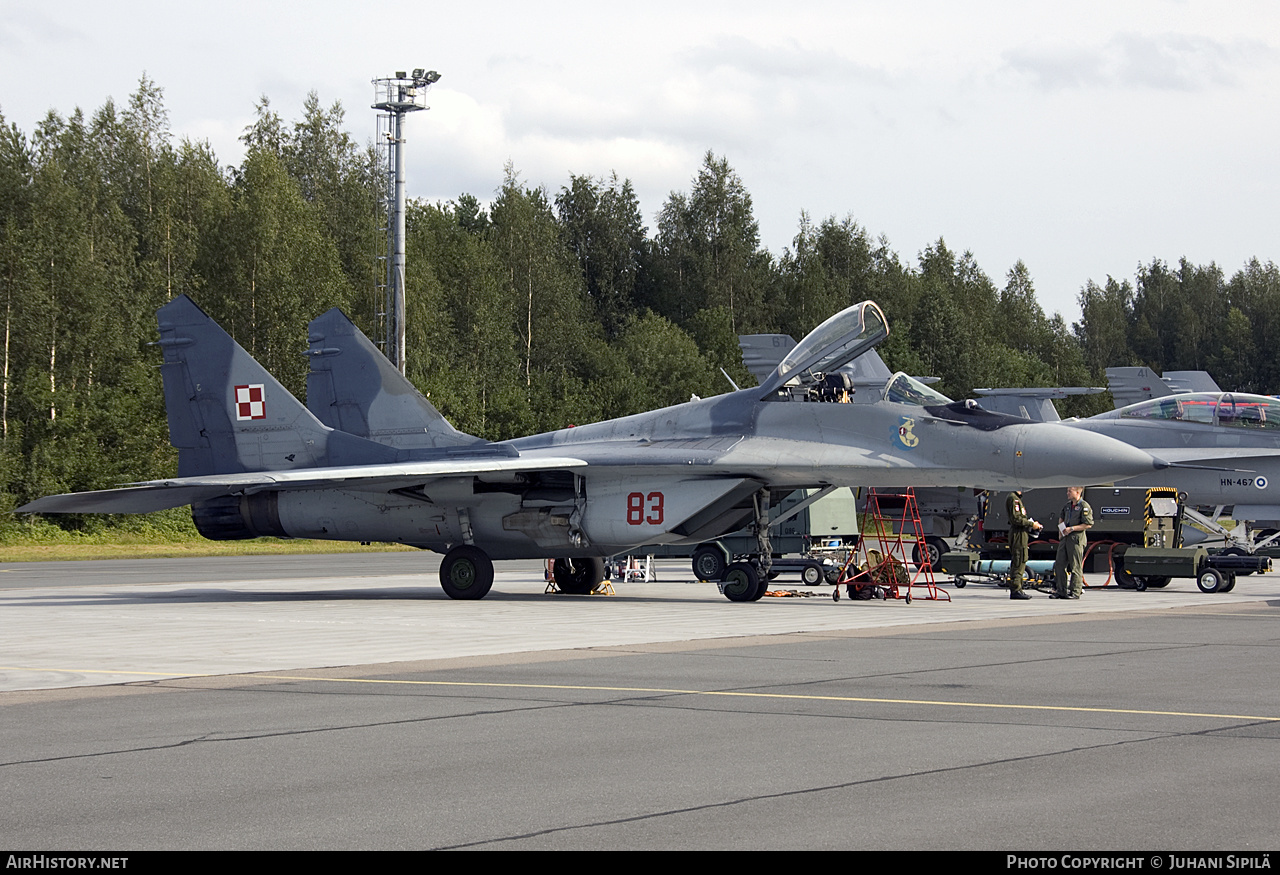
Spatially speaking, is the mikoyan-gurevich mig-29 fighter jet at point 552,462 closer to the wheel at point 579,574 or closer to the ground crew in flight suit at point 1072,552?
the wheel at point 579,574

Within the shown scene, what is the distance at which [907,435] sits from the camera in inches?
672

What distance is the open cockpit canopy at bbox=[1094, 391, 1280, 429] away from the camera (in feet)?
81.8

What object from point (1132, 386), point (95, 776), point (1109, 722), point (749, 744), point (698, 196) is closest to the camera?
point (95, 776)

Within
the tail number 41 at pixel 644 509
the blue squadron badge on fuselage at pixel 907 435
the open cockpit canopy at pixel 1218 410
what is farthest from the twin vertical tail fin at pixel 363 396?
the open cockpit canopy at pixel 1218 410

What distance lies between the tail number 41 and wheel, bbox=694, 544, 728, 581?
5.62 m

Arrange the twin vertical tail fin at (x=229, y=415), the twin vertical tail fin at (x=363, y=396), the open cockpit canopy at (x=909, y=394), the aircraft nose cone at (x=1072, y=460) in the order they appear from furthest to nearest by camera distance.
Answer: the twin vertical tail fin at (x=363, y=396) < the twin vertical tail fin at (x=229, y=415) < the open cockpit canopy at (x=909, y=394) < the aircraft nose cone at (x=1072, y=460)

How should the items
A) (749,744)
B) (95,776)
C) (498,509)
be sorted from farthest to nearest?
(498,509) → (749,744) → (95,776)

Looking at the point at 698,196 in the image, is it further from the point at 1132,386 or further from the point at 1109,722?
the point at 1109,722

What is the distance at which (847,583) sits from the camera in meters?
19.0

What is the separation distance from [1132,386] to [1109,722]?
3310 centimetres

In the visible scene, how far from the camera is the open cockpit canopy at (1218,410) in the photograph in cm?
2494

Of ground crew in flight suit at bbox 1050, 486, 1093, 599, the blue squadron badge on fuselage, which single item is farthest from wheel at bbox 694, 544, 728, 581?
the blue squadron badge on fuselage

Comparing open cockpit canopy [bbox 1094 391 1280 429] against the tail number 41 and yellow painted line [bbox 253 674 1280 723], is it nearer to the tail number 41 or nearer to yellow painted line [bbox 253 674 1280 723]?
the tail number 41
